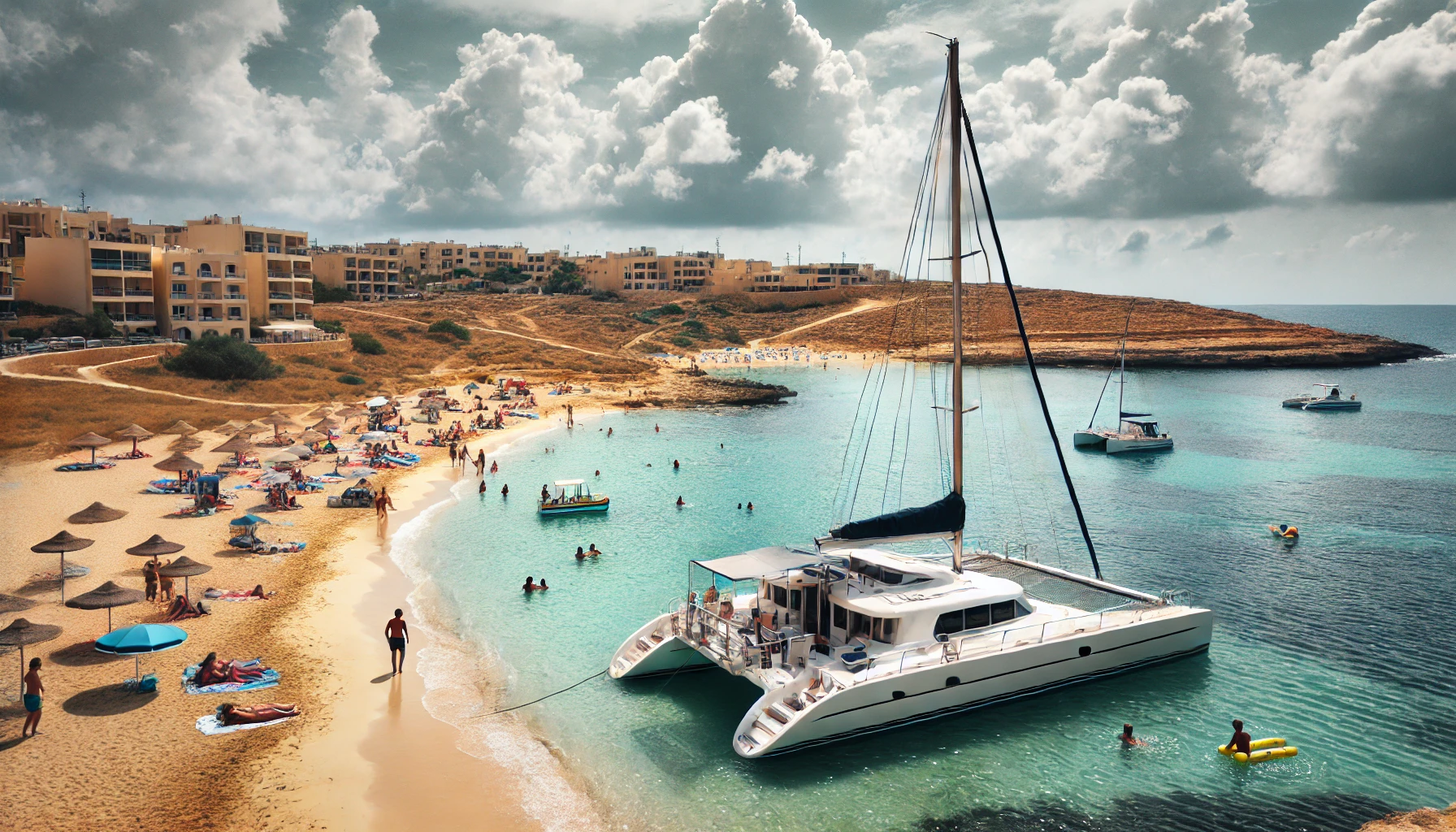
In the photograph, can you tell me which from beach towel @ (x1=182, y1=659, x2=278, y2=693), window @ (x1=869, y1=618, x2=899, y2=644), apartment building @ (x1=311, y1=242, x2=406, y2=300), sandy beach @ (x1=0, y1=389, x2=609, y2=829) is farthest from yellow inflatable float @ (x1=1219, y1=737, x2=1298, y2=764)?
apartment building @ (x1=311, y1=242, x2=406, y2=300)

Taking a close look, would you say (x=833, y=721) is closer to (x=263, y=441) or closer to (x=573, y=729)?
(x=573, y=729)

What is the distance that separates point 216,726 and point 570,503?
966 inches

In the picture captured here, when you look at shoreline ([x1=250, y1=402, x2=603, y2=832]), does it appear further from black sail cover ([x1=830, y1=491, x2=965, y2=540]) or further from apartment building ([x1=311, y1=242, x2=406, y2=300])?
apartment building ([x1=311, y1=242, x2=406, y2=300])

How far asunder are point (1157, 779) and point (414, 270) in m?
195

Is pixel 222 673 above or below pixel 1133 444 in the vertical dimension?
below

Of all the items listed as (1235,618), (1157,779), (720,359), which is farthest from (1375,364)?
(1157,779)

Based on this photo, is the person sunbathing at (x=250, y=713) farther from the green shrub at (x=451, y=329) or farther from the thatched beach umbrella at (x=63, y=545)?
the green shrub at (x=451, y=329)

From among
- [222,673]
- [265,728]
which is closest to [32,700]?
[222,673]

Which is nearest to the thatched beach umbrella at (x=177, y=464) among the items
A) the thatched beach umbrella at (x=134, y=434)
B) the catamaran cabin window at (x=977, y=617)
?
the thatched beach umbrella at (x=134, y=434)

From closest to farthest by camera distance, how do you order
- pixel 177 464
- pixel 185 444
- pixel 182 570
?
1. pixel 182 570
2. pixel 177 464
3. pixel 185 444

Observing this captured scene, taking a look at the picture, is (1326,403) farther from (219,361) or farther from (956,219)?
(219,361)

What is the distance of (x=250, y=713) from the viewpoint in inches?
766

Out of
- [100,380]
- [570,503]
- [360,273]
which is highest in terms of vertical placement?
[360,273]

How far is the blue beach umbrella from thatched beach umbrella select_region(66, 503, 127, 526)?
1280 cm
